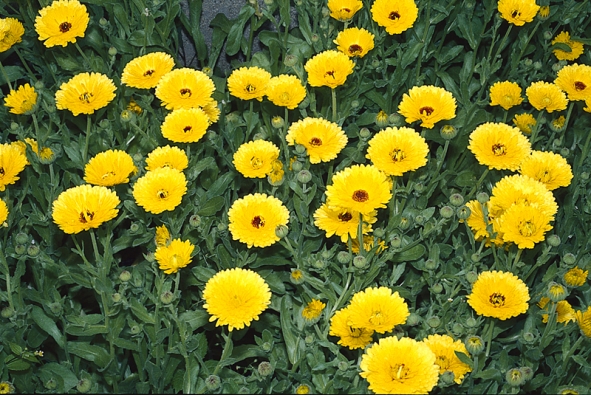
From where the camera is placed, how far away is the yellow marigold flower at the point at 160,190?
8.21 ft

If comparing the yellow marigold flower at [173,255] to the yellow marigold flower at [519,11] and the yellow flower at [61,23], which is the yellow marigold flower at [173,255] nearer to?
the yellow flower at [61,23]

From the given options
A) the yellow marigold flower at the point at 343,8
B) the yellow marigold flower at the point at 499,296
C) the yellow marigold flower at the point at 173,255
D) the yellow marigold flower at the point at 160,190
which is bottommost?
the yellow marigold flower at the point at 499,296

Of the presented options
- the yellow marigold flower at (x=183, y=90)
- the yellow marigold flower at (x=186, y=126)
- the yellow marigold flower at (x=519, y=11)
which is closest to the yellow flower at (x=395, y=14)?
the yellow marigold flower at (x=519, y=11)

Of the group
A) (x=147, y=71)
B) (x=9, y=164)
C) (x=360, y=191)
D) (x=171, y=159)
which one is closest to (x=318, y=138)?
(x=360, y=191)

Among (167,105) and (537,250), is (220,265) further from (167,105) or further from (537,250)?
(537,250)

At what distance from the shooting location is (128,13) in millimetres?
3475

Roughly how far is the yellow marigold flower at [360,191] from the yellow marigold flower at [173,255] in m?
0.43

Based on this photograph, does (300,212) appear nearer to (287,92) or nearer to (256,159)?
(256,159)

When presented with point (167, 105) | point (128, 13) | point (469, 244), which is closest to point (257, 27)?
point (128, 13)

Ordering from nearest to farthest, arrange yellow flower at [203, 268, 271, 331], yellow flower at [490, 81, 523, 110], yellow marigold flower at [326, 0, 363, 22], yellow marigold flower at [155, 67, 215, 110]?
yellow flower at [203, 268, 271, 331] → yellow marigold flower at [155, 67, 215, 110] → yellow flower at [490, 81, 523, 110] → yellow marigold flower at [326, 0, 363, 22]

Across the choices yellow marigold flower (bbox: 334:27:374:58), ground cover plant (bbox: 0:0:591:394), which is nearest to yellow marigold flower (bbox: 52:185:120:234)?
ground cover plant (bbox: 0:0:591:394)

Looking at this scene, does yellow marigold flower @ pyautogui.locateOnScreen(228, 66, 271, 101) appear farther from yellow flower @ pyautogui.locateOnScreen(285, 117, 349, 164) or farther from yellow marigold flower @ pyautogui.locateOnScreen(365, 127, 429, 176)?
yellow marigold flower @ pyautogui.locateOnScreen(365, 127, 429, 176)

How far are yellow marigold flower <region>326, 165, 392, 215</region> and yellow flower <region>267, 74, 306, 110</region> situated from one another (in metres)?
0.52

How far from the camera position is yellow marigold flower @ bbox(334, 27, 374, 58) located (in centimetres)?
312
